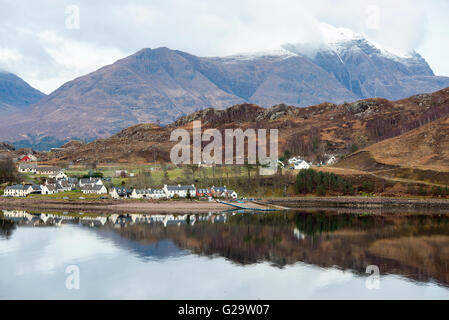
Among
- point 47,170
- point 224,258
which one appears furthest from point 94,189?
point 224,258

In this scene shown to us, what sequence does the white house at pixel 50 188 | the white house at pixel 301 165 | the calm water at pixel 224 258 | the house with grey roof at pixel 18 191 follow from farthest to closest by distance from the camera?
the white house at pixel 301 165
the white house at pixel 50 188
the house with grey roof at pixel 18 191
the calm water at pixel 224 258

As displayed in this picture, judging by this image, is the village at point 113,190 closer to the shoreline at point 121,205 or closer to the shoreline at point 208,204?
the shoreline at point 208,204

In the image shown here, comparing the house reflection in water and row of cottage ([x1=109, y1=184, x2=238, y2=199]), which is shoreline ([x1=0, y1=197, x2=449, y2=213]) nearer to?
row of cottage ([x1=109, y1=184, x2=238, y2=199])

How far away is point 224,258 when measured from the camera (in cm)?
5250

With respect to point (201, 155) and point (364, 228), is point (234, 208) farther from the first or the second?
point (201, 155)

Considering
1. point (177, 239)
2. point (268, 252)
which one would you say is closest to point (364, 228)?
point (268, 252)

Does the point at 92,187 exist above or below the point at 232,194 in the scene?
above

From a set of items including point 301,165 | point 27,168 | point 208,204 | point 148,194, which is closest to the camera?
point 208,204

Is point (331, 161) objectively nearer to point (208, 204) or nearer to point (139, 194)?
point (208, 204)

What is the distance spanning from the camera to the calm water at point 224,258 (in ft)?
132

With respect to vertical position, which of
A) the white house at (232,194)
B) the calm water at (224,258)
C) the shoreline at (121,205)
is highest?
the white house at (232,194)

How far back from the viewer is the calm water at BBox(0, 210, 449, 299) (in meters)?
40.2

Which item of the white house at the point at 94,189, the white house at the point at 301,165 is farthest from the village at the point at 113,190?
the white house at the point at 301,165

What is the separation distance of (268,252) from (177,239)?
1412 centimetres
